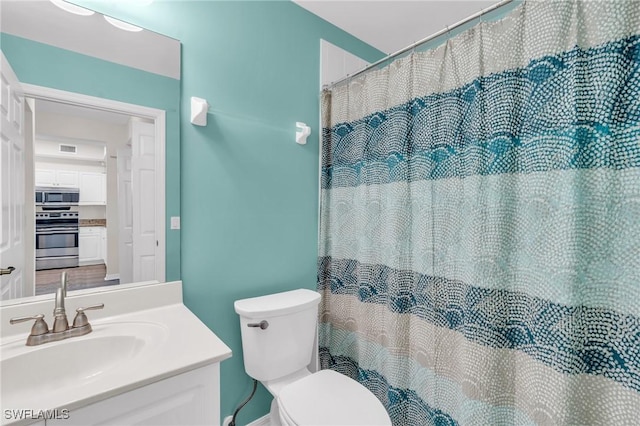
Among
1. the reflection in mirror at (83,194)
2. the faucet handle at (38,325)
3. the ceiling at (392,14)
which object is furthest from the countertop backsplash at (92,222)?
the ceiling at (392,14)

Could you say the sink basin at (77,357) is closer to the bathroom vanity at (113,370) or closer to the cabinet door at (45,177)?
the bathroom vanity at (113,370)

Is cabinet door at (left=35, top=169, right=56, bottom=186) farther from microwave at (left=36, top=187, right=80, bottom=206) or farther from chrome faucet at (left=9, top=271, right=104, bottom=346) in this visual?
chrome faucet at (left=9, top=271, right=104, bottom=346)

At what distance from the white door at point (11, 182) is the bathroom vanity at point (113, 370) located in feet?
0.40

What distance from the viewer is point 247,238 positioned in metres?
1.54

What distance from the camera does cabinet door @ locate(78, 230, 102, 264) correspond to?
1109 mm

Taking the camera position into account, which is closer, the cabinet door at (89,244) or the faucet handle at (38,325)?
the faucet handle at (38,325)

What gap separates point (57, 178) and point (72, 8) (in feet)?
2.13

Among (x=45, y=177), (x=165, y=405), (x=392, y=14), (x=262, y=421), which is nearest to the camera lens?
(x=165, y=405)

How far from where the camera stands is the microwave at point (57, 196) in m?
1.02

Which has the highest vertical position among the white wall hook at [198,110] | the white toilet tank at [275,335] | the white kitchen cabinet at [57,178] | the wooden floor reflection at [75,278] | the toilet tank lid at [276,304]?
the white wall hook at [198,110]

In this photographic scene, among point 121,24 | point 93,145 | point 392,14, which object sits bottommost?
point 93,145

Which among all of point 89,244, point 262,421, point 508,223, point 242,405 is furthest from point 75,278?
point 508,223

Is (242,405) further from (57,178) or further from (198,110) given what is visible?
(198,110)

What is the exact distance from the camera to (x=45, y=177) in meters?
1.03
